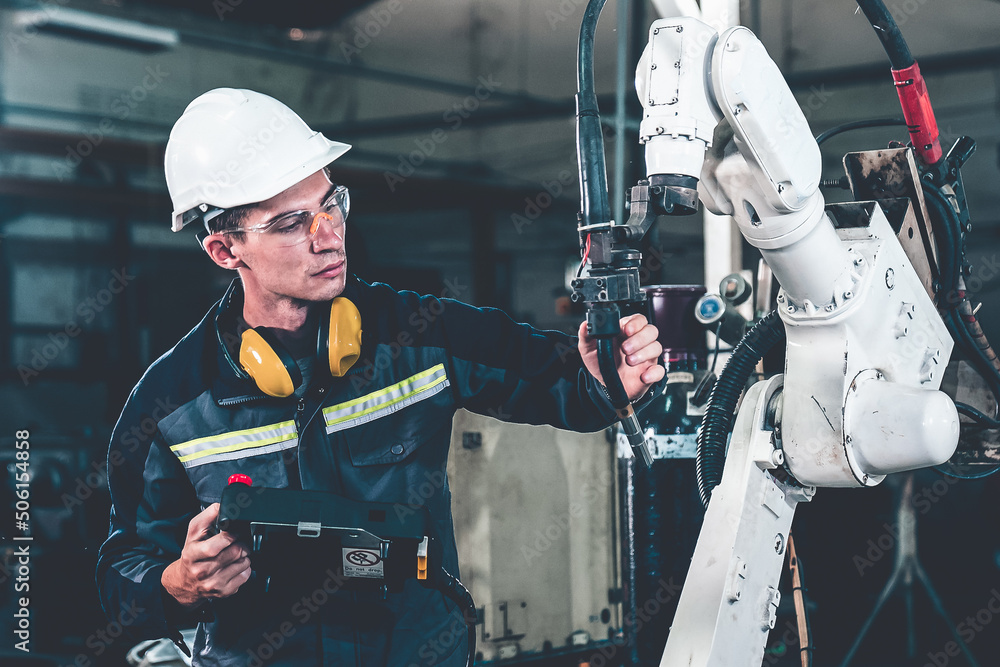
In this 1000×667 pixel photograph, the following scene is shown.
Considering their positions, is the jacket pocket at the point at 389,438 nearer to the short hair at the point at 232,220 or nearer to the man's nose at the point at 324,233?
the man's nose at the point at 324,233

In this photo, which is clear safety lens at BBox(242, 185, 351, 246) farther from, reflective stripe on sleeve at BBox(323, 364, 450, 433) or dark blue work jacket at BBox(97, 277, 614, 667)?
reflective stripe on sleeve at BBox(323, 364, 450, 433)

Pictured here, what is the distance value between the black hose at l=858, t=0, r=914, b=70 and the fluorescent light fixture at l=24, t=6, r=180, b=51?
4435 millimetres

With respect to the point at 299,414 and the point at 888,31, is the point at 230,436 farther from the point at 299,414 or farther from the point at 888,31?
the point at 888,31

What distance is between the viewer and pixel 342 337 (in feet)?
5.09

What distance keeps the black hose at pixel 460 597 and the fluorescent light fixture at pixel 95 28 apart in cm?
425

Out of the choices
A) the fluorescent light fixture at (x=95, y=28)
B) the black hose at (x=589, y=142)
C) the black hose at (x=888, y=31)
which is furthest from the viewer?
the fluorescent light fixture at (x=95, y=28)

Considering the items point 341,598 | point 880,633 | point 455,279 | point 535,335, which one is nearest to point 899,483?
point 880,633

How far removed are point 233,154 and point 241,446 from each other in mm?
564

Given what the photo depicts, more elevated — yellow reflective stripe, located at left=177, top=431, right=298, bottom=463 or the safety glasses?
the safety glasses

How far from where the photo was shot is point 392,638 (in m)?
1.54

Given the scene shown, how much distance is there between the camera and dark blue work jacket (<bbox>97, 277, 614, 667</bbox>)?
5.04 feet

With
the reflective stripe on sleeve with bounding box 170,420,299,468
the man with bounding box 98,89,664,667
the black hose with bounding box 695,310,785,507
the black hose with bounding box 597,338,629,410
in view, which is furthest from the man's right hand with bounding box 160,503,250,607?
the black hose with bounding box 695,310,785,507

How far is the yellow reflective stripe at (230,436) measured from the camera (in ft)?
5.12

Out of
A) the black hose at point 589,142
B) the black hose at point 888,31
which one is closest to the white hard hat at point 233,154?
the black hose at point 589,142
